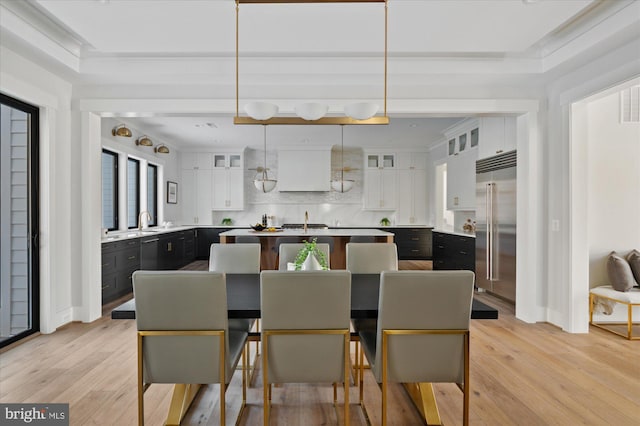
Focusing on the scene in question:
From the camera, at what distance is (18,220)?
3586mm

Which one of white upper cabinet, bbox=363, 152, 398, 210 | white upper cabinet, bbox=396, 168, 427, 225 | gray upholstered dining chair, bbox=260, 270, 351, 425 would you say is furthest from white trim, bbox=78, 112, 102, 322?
white upper cabinet, bbox=396, 168, 427, 225

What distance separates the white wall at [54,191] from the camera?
11.8ft

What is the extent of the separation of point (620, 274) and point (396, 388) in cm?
280

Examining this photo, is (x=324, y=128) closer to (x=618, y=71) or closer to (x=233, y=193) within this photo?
(x=233, y=193)

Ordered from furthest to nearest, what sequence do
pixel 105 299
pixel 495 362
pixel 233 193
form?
pixel 233 193 < pixel 105 299 < pixel 495 362

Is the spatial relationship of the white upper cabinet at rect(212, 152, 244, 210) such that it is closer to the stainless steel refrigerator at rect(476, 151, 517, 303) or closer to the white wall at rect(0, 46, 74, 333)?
the white wall at rect(0, 46, 74, 333)

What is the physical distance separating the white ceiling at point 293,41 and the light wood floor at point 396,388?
2.57 m

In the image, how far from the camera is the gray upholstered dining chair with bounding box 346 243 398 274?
133 inches

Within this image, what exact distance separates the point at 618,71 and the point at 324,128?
4.50 meters

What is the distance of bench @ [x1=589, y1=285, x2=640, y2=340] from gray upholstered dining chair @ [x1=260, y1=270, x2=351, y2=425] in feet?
10.6

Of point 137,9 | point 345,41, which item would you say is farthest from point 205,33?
point 345,41

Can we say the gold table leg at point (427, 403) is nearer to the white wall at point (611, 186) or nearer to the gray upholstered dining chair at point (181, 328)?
the gray upholstered dining chair at point (181, 328)

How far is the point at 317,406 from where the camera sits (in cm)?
240

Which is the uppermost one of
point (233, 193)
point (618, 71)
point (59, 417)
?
Result: point (618, 71)
